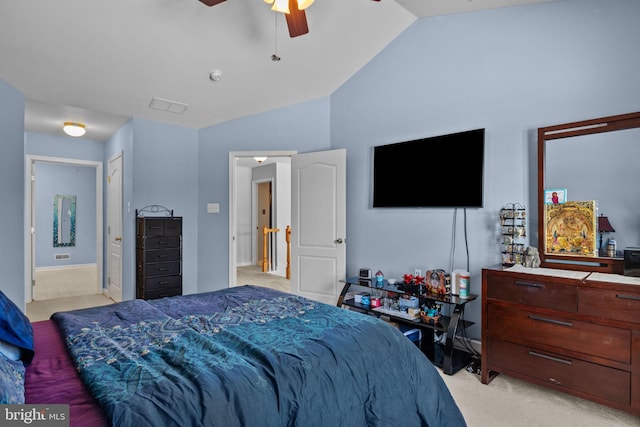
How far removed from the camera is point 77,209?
789 centimetres

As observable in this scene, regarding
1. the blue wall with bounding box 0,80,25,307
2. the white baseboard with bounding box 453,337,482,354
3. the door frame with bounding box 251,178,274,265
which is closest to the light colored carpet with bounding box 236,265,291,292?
the door frame with bounding box 251,178,274,265

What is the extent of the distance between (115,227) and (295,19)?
4169 millimetres

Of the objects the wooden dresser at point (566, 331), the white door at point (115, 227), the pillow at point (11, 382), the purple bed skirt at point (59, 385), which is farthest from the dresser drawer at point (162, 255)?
the wooden dresser at point (566, 331)

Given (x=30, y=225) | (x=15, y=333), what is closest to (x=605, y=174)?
(x=15, y=333)

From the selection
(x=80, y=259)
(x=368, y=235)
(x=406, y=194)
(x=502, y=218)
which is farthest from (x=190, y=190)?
(x=80, y=259)

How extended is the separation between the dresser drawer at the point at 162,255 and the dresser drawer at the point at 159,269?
0.05 metres

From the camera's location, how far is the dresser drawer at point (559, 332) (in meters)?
2.04

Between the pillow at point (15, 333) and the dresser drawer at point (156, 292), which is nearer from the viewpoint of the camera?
the pillow at point (15, 333)

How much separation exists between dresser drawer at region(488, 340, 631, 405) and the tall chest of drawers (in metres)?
3.59

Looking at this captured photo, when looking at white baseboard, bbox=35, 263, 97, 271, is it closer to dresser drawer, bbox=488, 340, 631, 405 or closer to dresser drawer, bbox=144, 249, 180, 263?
dresser drawer, bbox=144, 249, 180, 263

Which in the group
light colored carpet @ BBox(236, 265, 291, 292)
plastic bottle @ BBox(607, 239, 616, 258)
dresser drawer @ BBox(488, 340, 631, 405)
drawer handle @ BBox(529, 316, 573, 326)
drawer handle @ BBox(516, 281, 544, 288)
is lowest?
light colored carpet @ BBox(236, 265, 291, 292)

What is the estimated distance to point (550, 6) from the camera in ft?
9.14

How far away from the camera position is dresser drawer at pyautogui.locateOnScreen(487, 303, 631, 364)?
6.71 ft

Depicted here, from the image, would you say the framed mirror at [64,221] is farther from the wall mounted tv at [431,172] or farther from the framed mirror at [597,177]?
the framed mirror at [597,177]
